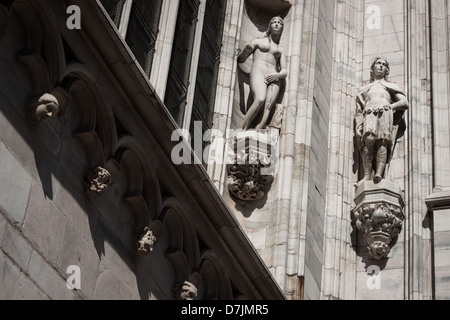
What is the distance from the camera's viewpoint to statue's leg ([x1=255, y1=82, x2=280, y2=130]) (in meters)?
13.6

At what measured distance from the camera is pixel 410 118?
577 inches

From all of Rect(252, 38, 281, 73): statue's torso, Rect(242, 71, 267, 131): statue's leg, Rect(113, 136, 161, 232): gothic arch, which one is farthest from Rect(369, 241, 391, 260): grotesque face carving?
Rect(113, 136, 161, 232): gothic arch

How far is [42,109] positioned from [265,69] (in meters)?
6.19

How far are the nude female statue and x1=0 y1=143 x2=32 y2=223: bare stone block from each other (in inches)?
234

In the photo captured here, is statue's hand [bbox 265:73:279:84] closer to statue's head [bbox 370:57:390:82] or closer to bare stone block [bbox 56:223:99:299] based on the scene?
statue's head [bbox 370:57:390:82]

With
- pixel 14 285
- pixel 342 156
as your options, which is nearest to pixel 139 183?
pixel 14 285

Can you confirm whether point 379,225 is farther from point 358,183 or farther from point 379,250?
point 358,183

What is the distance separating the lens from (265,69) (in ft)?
45.4

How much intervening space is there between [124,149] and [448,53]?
6.99 metres

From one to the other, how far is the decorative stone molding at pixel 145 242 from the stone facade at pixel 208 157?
2 centimetres

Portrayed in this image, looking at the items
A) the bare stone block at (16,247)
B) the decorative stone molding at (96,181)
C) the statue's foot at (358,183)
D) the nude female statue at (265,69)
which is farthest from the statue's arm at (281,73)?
the bare stone block at (16,247)

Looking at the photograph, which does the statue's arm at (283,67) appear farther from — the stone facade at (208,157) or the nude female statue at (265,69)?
the stone facade at (208,157)

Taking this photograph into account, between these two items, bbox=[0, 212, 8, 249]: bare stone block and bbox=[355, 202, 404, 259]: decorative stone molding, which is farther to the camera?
bbox=[355, 202, 404, 259]: decorative stone molding
